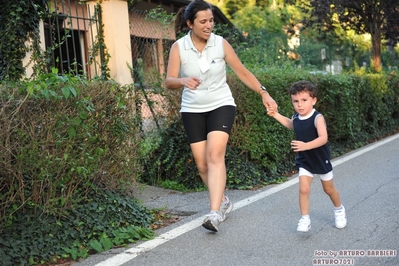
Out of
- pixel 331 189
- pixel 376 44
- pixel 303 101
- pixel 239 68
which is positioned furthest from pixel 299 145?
pixel 376 44

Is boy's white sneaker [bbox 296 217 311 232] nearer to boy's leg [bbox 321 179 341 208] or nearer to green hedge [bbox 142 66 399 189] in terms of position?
boy's leg [bbox 321 179 341 208]

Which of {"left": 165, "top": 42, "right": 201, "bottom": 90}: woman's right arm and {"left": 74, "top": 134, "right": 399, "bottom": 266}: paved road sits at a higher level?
{"left": 165, "top": 42, "right": 201, "bottom": 90}: woman's right arm

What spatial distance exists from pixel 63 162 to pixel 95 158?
417 millimetres

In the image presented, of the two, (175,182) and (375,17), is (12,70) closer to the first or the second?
(175,182)

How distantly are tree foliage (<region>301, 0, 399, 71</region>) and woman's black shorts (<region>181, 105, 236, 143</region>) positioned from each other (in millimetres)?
17079

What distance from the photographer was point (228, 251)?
16.4ft

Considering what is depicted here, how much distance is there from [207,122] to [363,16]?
18370 millimetres

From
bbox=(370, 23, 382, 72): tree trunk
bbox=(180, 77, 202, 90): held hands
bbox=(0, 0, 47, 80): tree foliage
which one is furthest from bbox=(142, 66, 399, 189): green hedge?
bbox=(370, 23, 382, 72): tree trunk

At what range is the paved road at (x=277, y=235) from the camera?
4.79 meters

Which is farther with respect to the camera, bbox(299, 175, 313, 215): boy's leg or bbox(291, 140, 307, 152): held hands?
bbox(299, 175, 313, 215): boy's leg

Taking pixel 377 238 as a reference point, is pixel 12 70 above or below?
above

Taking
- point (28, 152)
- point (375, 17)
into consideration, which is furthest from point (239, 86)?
point (375, 17)

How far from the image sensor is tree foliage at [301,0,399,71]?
73.5 feet

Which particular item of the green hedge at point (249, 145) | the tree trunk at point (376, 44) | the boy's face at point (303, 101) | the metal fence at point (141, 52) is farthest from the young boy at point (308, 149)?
the tree trunk at point (376, 44)
